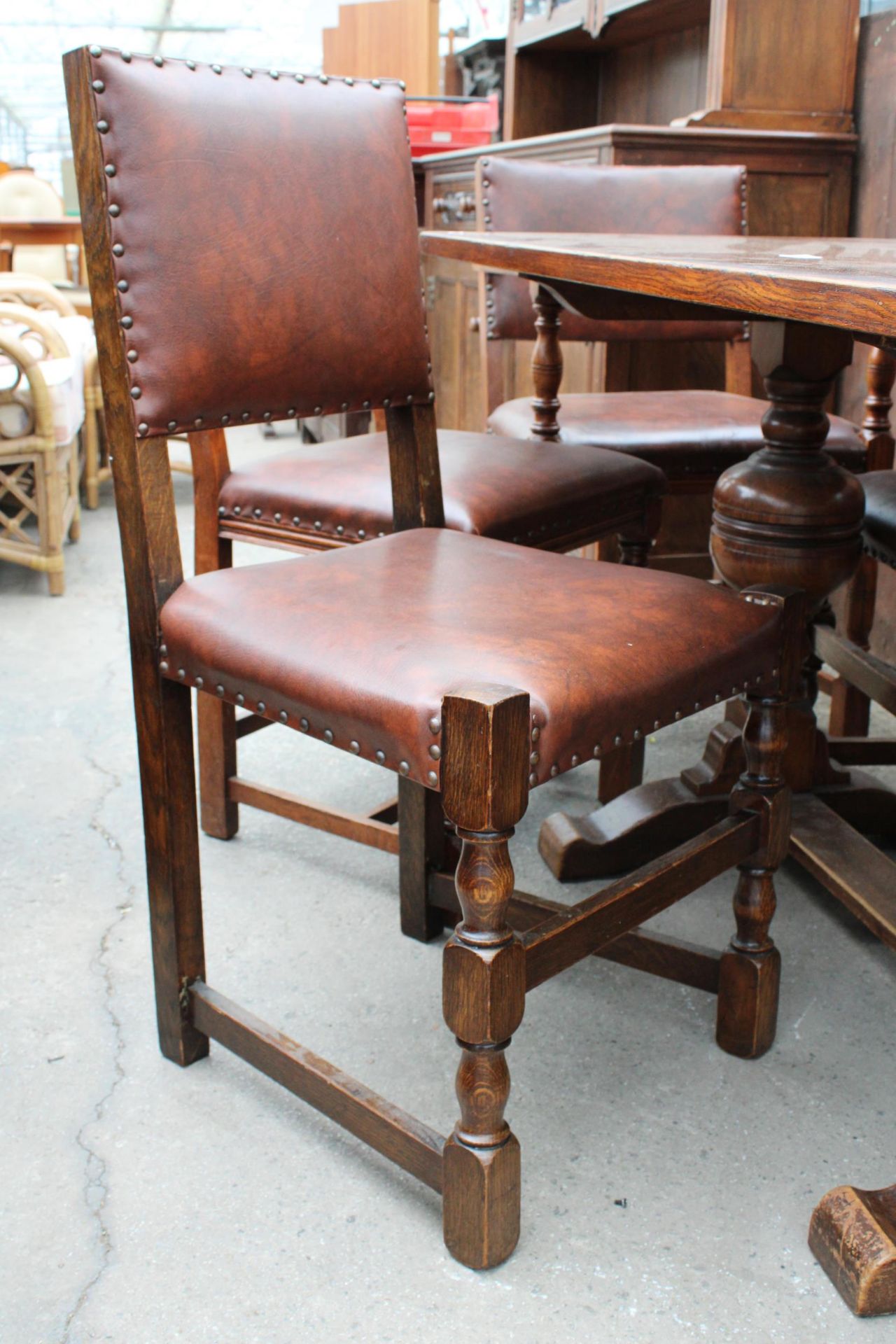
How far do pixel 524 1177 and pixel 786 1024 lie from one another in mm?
395

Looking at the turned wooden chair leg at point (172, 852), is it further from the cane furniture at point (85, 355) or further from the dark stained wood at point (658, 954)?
the cane furniture at point (85, 355)

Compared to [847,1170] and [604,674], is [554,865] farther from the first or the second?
[604,674]

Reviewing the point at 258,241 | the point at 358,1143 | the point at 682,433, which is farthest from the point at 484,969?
the point at 682,433

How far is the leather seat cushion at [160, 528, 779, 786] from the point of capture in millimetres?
959

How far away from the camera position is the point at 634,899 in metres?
1.12

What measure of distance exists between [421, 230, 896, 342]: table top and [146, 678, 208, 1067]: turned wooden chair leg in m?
0.56

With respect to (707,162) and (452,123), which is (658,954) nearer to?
(707,162)

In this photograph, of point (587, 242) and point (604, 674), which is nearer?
point (604, 674)

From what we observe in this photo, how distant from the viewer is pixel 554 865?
1697mm

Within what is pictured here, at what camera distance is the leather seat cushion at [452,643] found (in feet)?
3.15

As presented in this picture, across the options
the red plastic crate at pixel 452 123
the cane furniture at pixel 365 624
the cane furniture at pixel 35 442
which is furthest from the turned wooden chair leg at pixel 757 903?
the red plastic crate at pixel 452 123

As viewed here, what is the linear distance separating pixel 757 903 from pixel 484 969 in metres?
0.43

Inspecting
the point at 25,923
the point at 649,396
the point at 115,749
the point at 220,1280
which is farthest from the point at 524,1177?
the point at 649,396

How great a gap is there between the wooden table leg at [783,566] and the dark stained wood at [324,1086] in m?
0.57
